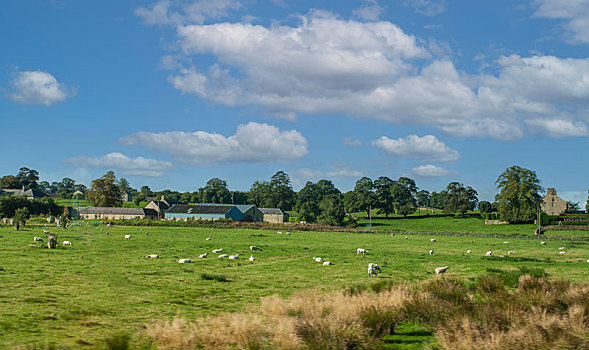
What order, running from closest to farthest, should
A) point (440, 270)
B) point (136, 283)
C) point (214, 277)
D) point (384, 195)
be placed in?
point (136, 283)
point (214, 277)
point (440, 270)
point (384, 195)

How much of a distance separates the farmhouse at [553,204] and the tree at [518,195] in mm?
31623

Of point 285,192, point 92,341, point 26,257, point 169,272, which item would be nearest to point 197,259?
point 169,272

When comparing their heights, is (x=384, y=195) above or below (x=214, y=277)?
above

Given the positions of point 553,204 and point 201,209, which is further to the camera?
point 553,204

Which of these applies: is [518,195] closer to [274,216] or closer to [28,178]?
[274,216]

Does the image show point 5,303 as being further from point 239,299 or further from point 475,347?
point 475,347

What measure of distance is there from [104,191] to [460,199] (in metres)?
97.9

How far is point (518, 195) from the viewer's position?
102 meters

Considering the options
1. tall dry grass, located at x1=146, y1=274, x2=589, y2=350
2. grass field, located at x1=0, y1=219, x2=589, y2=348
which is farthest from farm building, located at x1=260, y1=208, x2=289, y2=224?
tall dry grass, located at x1=146, y1=274, x2=589, y2=350

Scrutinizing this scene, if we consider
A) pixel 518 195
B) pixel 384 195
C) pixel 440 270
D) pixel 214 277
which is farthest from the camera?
pixel 384 195

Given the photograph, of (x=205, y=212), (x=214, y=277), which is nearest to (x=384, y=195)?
(x=205, y=212)

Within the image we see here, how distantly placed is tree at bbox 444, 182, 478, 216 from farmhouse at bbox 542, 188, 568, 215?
19.2 meters

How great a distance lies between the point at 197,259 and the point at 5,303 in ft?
46.9

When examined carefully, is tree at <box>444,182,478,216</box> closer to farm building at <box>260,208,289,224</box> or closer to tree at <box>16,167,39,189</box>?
farm building at <box>260,208,289,224</box>
